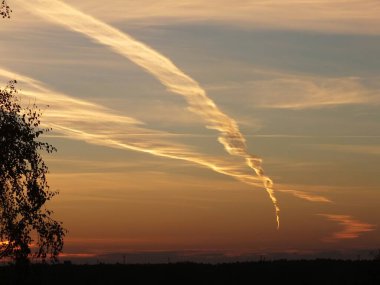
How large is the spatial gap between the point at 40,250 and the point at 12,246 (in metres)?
1.40

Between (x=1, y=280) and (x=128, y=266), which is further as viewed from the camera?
(x=128, y=266)

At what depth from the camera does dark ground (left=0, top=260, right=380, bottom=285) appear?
76688 millimetres

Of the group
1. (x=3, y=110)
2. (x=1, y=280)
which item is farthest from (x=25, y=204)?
(x=1, y=280)

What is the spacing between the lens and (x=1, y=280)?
67.0 metres

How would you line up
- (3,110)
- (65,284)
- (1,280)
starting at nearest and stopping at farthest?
(3,110) → (1,280) → (65,284)

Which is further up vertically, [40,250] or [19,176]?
[19,176]

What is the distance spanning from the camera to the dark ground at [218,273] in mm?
76688

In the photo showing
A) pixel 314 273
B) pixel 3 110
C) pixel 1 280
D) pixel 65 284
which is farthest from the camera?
pixel 314 273

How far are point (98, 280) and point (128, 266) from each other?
193 inches

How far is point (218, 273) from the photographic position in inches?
3155

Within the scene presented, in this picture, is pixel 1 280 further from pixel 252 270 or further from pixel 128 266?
pixel 252 270

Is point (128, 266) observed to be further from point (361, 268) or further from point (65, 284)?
point (361, 268)

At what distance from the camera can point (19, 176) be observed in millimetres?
41906

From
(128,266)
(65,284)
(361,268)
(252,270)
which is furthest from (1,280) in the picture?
(361,268)
